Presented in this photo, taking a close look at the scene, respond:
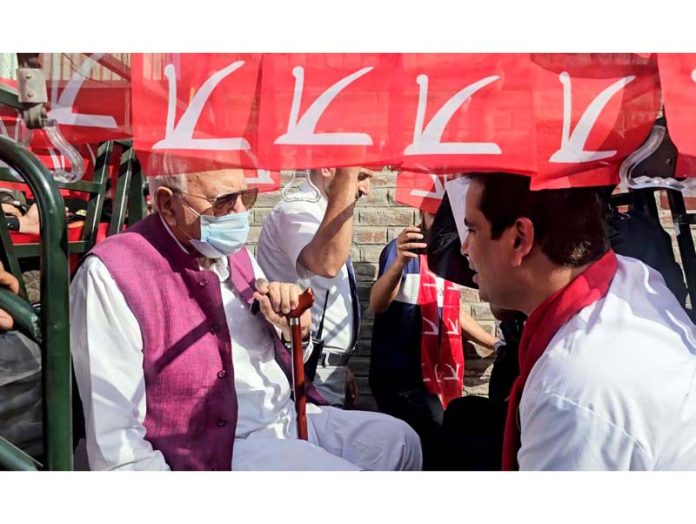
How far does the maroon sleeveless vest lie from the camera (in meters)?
1.86

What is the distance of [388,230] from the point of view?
1.97m

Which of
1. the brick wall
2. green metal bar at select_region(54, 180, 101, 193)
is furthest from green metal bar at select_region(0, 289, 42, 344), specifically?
the brick wall

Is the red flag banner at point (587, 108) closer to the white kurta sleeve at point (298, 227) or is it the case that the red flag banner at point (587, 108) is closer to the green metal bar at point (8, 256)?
the white kurta sleeve at point (298, 227)

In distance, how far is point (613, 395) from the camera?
144cm

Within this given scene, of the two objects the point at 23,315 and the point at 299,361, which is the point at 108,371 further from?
the point at 299,361

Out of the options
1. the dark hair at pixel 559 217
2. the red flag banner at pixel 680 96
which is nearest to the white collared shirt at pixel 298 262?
the dark hair at pixel 559 217

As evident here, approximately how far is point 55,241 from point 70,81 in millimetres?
398

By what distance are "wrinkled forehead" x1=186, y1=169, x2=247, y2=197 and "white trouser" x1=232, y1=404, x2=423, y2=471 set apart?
700mm

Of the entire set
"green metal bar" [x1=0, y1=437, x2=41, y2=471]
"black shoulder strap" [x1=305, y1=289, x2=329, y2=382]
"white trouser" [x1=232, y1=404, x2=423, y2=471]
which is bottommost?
"white trouser" [x1=232, y1=404, x2=423, y2=471]

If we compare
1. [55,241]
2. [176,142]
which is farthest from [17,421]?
[176,142]

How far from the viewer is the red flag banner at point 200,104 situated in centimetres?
163

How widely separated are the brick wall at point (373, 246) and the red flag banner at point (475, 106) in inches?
8.6

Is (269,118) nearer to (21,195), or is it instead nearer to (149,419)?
(149,419)

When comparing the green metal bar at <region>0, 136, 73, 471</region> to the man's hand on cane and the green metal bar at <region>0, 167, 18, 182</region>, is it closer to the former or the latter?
the green metal bar at <region>0, 167, 18, 182</region>
